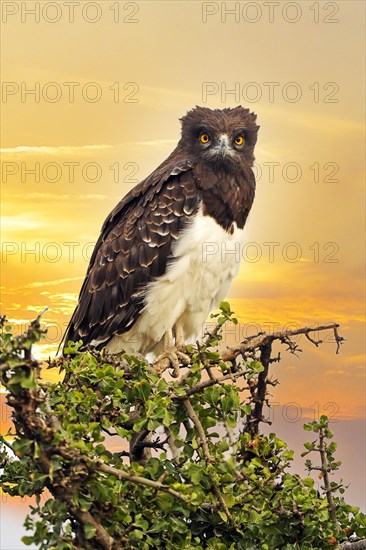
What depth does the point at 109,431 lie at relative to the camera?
4844 millimetres

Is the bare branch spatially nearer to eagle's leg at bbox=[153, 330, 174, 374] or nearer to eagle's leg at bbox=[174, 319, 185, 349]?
eagle's leg at bbox=[153, 330, 174, 374]

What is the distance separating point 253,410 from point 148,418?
113 cm

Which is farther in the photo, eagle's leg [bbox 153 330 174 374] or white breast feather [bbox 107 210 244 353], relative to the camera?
white breast feather [bbox 107 210 244 353]

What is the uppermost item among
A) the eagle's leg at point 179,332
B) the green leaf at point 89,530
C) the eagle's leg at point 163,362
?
the eagle's leg at point 179,332

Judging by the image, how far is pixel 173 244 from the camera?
7484 millimetres

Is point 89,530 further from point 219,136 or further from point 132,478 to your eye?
point 219,136

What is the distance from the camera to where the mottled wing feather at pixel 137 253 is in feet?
24.6

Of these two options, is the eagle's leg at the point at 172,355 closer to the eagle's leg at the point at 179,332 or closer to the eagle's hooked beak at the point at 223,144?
the eagle's leg at the point at 179,332

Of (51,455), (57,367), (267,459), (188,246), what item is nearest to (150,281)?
(188,246)

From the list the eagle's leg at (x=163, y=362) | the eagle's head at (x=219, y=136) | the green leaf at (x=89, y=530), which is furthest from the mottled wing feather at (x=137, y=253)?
the green leaf at (x=89, y=530)

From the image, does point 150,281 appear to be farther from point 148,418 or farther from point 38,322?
point 38,322

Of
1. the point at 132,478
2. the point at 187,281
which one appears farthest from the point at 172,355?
the point at 132,478

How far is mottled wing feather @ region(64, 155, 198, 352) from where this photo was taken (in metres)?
7.50

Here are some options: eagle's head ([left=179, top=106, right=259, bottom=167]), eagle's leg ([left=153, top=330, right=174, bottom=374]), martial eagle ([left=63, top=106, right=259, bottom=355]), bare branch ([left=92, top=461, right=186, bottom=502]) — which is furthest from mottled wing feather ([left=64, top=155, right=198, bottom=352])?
bare branch ([left=92, top=461, right=186, bottom=502])
